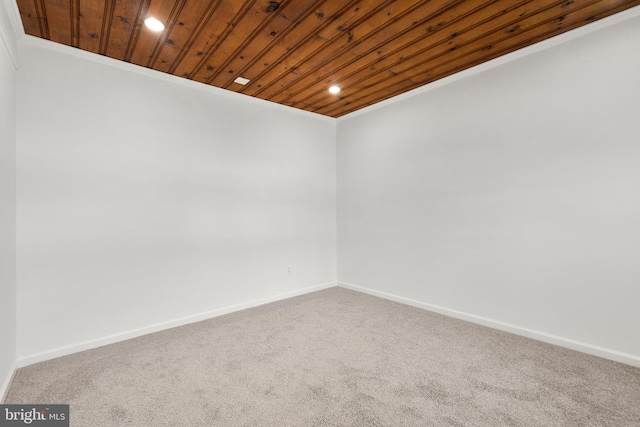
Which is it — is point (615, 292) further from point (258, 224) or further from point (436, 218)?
point (258, 224)

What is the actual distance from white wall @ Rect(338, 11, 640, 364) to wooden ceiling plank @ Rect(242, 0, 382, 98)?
5.12 feet

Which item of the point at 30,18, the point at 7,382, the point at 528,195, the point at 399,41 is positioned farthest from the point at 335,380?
the point at 30,18

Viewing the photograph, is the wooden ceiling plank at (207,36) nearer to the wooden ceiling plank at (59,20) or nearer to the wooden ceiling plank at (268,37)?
the wooden ceiling plank at (268,37)

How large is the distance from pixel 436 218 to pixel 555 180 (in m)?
1.14

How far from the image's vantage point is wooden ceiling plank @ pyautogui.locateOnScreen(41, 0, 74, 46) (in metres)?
1.98

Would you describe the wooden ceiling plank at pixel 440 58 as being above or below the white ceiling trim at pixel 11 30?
above

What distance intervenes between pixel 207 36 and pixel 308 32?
80cm

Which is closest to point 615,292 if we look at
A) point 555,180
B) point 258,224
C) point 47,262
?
point 555,180

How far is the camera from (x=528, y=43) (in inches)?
101

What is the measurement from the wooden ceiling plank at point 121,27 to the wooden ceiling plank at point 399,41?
1.55m

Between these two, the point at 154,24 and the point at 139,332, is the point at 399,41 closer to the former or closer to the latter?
the point at 154,24

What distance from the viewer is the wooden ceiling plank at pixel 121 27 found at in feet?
6.59

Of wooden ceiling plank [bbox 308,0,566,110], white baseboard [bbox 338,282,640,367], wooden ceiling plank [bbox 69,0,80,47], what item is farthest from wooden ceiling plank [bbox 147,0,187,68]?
white baseboard [bbox 338,282,640,367]

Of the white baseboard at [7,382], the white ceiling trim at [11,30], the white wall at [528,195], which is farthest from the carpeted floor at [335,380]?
the white ceiling trim at [11,30]
